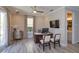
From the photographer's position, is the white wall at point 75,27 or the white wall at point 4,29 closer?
the white wall at point 4,29

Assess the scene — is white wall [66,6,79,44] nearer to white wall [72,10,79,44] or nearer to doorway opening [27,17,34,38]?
white wall [72,10,79,44]

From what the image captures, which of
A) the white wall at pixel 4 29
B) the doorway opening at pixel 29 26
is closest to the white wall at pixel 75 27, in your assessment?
the white wall at pixel 4 29

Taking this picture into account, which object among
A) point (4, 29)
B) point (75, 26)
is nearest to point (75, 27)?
point (75, 26)

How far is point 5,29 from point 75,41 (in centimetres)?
506

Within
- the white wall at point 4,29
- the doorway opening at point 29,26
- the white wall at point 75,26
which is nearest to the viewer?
the white wall at point 4,29

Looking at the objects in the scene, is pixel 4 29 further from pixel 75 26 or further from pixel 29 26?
pixel 75 26

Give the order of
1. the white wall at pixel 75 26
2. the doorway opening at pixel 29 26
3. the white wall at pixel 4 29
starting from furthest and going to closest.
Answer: the doorway opening at pixel 29 26
the white wall at pixel 75 26
the white wall at pixel 4 29

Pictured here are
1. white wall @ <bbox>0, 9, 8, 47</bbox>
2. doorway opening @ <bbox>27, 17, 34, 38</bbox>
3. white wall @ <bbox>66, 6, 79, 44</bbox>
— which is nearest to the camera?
white wall @ <bbox>0, 9, 8, 47</bbox>

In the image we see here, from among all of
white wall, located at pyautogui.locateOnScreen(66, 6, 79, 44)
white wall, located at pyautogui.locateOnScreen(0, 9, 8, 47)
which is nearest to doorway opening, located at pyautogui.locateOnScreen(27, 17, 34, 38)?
white wall, located at pyautogui.locateOnScreen(0, 9, 8, 47)

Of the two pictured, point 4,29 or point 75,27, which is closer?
point 4,29

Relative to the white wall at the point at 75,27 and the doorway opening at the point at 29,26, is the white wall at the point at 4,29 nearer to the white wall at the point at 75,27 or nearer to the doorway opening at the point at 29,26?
the doorway opening at the point at 29,26

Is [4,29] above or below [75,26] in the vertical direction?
below

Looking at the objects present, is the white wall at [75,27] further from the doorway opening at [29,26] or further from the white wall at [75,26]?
the doorway opening at [29,26]
